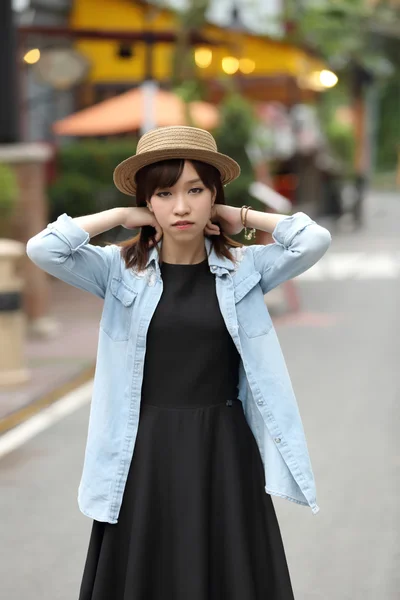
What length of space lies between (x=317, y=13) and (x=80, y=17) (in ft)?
49.9

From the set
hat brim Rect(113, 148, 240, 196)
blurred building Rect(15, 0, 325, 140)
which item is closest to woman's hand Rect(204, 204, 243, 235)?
hat brim Rect(113, 148, 240, 196)

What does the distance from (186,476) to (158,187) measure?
2.92ft

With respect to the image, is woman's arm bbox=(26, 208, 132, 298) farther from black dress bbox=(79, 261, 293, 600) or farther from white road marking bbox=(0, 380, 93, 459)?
white road marking bbox=(0, 380, 93, 459)

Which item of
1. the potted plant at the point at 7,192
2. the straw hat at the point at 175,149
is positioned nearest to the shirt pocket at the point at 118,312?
the straw hat at the point at 175,149

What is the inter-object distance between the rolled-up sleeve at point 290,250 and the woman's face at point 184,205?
10.3 inches

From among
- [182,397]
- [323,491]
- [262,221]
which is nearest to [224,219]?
[262,221]

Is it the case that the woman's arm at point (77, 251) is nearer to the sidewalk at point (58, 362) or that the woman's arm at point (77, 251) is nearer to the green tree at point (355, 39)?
the sidewalk at point (58, 362)

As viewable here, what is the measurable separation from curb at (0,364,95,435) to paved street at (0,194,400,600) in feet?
1.11

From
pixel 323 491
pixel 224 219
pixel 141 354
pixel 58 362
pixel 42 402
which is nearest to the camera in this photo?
pixel 141 354

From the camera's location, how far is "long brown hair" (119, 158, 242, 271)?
3760 mm

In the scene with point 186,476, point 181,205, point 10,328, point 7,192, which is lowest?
point 186,476

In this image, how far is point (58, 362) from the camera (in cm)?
1184

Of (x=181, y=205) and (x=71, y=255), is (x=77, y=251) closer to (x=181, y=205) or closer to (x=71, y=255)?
(x=71, y=255)

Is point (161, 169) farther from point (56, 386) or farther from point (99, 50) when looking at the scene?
point (99, 50)
